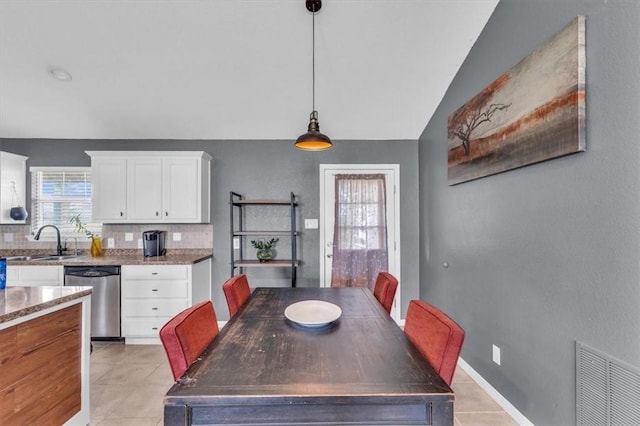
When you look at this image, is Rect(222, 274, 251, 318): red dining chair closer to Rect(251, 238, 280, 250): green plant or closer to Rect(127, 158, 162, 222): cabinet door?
Rect(251, 238, 280, 250): green plant

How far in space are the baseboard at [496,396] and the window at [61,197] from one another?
4.36 metres

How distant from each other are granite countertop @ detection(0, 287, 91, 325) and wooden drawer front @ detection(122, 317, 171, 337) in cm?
152

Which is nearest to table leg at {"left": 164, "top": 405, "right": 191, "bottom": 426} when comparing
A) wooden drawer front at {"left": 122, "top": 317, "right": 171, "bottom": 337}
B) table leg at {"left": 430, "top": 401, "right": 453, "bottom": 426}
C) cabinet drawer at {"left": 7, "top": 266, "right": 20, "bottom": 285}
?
table leg at {"left": 430, "top": 401, "right": 453, "bottom": 426}

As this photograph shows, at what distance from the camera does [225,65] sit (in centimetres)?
275

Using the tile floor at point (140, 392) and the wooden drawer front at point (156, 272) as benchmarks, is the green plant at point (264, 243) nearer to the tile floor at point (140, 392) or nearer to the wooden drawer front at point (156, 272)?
→ the wooden drawer front at point (156, 272)

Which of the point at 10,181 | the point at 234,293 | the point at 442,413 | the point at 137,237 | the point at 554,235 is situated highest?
the point at 10,181

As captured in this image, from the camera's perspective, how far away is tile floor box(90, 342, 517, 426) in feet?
6.73

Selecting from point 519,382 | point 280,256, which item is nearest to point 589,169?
point 519,382

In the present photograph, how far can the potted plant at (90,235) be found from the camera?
363 centimetres

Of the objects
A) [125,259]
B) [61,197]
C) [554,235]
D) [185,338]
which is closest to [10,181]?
[61,197]

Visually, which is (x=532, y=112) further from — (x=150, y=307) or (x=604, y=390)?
(x=150, y=307)

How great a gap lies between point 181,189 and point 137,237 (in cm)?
94

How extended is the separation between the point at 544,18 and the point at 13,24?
12.1 feet

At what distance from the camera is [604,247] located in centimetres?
140
